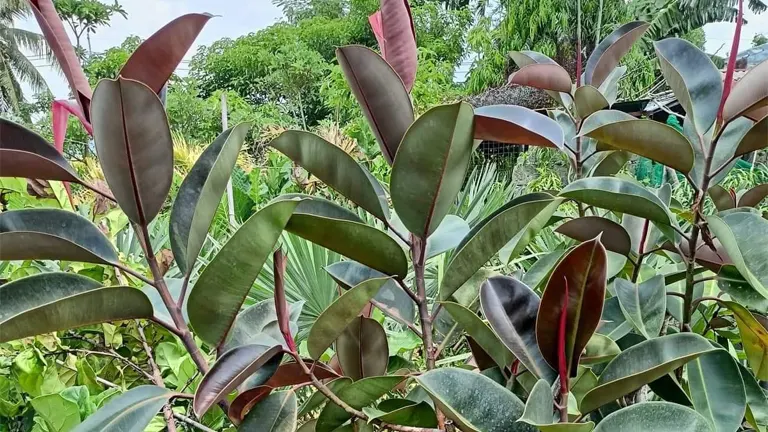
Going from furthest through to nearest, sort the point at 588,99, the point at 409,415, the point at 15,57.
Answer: the point at 15,57 < the point at 588,99 < the point at 409,415

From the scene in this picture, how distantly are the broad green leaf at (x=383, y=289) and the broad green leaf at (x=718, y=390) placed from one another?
0.71ft

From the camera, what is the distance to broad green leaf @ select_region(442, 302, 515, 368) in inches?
14.4

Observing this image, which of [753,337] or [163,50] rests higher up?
[163,50]

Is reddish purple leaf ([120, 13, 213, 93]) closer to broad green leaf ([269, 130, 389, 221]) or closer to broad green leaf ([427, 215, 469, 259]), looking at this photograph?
broad green leaf ([269, 130, 389, 221])

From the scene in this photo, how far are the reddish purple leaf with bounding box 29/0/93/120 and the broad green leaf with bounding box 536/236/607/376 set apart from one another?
30 cm

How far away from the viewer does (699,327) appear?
0.60 meters

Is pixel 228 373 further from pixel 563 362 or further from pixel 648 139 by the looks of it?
pixel 648 139

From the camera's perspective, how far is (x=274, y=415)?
1.20 feet

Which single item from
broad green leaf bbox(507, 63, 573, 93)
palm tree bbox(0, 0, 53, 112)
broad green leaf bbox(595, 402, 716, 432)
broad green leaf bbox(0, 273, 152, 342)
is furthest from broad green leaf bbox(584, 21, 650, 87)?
palm tree bbox(0, 0, 53, 112)

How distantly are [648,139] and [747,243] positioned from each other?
94 millimetres

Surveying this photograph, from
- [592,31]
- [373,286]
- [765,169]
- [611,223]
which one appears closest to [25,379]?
[373,286]

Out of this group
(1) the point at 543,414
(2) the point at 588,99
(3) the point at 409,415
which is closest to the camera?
(1) the point at 543,414

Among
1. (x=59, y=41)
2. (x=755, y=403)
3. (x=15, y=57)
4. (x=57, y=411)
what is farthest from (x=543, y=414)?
(x=15, y=57)

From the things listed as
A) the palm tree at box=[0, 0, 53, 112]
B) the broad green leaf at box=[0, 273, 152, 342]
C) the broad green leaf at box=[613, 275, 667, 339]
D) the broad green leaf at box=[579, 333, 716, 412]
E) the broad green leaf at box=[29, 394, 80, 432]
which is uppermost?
the palm tree at box=[0, 0, 53, 112]
